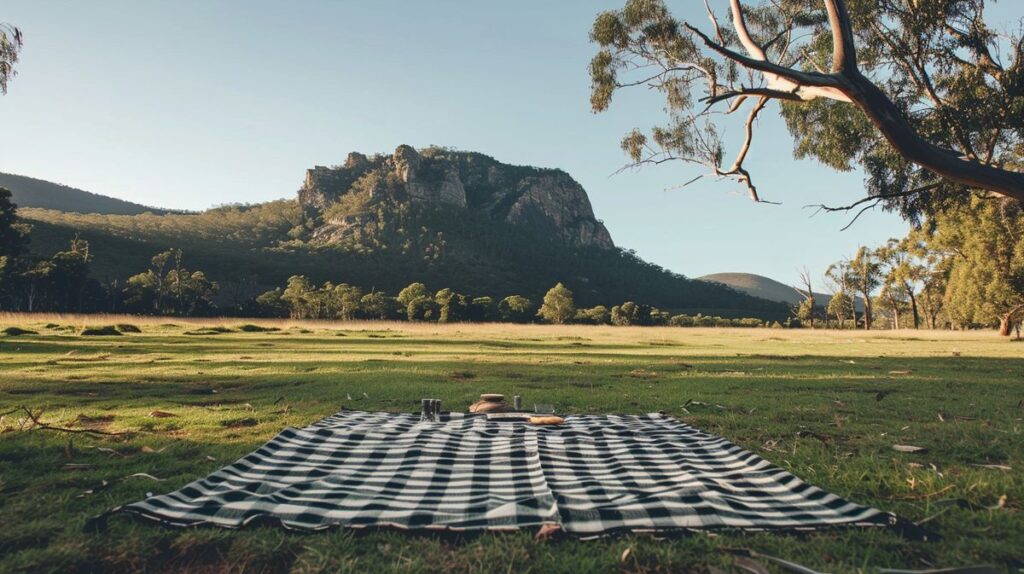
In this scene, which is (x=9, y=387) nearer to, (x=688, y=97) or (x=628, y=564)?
(x=628, y=564)

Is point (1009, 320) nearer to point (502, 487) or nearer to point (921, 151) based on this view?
point (921, 151)

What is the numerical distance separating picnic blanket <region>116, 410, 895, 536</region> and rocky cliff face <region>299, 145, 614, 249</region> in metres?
114

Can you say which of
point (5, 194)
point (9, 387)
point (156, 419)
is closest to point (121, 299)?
point (5, 194)

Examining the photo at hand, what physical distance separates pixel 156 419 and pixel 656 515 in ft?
16.9

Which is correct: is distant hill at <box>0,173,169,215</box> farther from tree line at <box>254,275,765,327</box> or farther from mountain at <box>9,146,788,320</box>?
tree line at <box>254,275,765,327</box>

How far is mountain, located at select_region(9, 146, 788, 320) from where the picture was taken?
83.4 meters

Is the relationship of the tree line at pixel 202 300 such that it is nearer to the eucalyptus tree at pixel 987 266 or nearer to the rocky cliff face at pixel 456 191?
the eucalyptus tree at pixel 987 266

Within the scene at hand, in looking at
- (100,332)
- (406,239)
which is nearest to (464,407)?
(100,332)

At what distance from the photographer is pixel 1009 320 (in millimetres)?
31906

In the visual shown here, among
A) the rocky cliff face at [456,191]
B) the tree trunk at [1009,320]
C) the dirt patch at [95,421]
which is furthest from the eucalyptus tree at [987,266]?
the rocky cliff face at [456,191]

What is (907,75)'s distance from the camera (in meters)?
14.0

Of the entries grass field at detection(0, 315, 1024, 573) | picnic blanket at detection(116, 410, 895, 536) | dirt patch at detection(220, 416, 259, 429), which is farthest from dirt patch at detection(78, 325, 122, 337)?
picnic blanket at detection(116, 410, 895, 536)

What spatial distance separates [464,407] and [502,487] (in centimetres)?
354

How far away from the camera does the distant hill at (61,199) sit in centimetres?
13325
